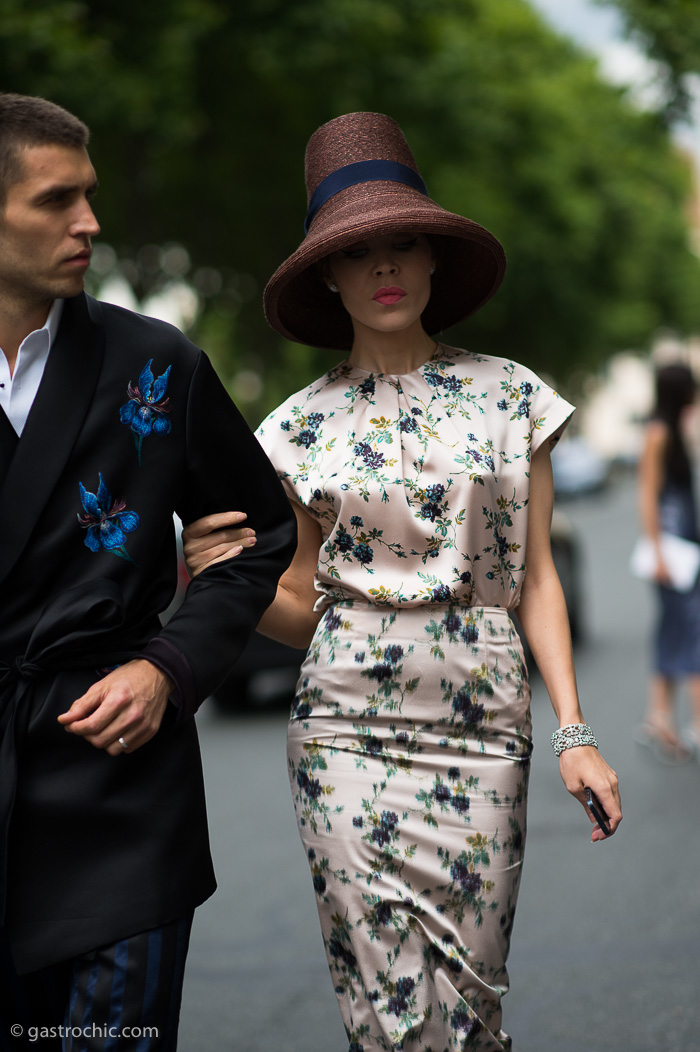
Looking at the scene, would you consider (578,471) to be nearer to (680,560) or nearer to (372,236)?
(680,560)

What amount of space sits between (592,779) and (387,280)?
108 centimetres

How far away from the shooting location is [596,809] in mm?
2898

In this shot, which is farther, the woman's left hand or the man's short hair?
the woman's left hand

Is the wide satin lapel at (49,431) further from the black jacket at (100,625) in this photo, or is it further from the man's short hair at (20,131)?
the man's short hair at (20,131)

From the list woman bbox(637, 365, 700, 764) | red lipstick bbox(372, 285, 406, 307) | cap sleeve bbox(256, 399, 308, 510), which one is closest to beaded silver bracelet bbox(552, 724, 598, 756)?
cap sleeve bbox(256, 399, 308, 510)

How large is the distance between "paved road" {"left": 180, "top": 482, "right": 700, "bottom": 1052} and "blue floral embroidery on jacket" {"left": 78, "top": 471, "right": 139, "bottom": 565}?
7.40ft

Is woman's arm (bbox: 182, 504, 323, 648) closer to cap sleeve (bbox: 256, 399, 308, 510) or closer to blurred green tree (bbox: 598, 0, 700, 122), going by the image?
cap sleeve (bbox: 256, 399, 308, 510)

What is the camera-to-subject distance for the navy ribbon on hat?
325 cm

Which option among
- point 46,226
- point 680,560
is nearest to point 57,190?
point 46,226

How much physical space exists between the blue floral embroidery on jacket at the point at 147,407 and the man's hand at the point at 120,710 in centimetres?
40

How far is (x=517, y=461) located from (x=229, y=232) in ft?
68.4

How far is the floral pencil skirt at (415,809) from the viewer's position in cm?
288

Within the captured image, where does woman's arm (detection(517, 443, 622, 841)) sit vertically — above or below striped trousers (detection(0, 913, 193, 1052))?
above

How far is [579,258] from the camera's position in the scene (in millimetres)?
32656
